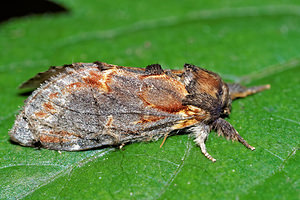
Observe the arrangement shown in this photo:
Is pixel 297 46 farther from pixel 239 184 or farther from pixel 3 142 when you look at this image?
pixel 3 142

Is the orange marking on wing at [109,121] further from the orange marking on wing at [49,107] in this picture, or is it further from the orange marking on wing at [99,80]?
the orange marking on wing at [49,107]

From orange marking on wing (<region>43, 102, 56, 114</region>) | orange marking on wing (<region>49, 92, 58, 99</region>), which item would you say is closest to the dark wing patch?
orange marking on wing (<region>49, 92, 58, 99</region>)

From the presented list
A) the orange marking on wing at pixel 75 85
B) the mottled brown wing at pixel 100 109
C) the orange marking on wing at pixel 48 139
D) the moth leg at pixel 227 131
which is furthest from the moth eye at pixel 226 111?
the orange marking on wing at pixel 48 139

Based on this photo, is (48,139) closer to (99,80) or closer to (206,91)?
(99,80)

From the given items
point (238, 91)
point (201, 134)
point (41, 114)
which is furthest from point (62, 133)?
point (238, 91)

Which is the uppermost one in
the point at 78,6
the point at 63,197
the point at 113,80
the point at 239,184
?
the point at 78,6

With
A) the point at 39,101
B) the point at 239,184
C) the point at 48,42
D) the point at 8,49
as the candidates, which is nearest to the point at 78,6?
the point at 48,42
